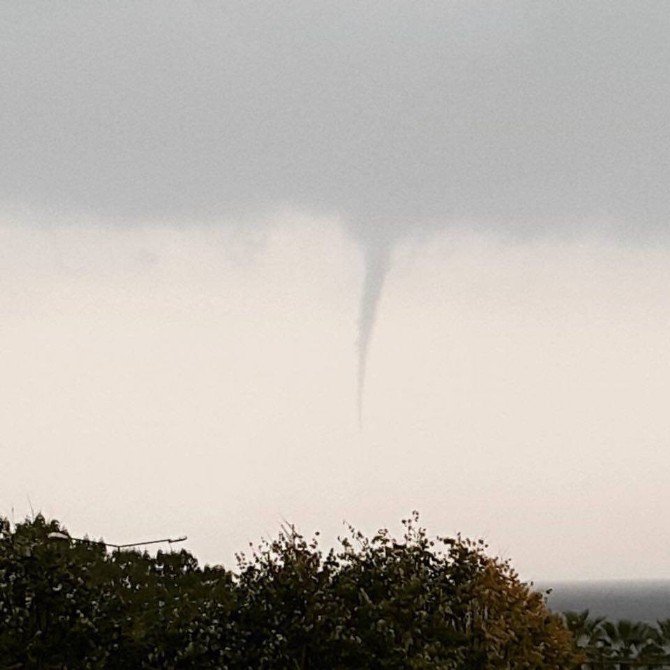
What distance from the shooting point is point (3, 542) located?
16812 mm

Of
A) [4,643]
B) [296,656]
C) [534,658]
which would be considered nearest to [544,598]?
[534,658]

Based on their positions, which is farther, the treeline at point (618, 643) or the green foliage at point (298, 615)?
the treeline at point (618, 643)

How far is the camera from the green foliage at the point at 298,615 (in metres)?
15.4

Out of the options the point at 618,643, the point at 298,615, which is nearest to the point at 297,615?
the point at 298,615

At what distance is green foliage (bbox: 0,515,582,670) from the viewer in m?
15.4

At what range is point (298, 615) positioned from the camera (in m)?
15.7

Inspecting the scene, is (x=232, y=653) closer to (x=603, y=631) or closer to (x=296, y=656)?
(x=296, y=656)

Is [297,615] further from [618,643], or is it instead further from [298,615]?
[618,643]

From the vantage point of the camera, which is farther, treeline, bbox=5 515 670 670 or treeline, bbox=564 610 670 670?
treeline, bbox=564 610 670 670

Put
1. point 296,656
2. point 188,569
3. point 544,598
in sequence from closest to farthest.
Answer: point 296,656, point 544,598, point 188,569

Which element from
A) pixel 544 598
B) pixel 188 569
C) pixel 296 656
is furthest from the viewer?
pixel 188 569

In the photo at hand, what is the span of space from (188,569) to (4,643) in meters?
3.46

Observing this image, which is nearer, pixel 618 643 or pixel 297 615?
pixel 297 615

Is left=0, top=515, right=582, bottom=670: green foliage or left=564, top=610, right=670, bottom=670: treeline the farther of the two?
→ left=564, top=610, right=670, bottom=670: treeline
